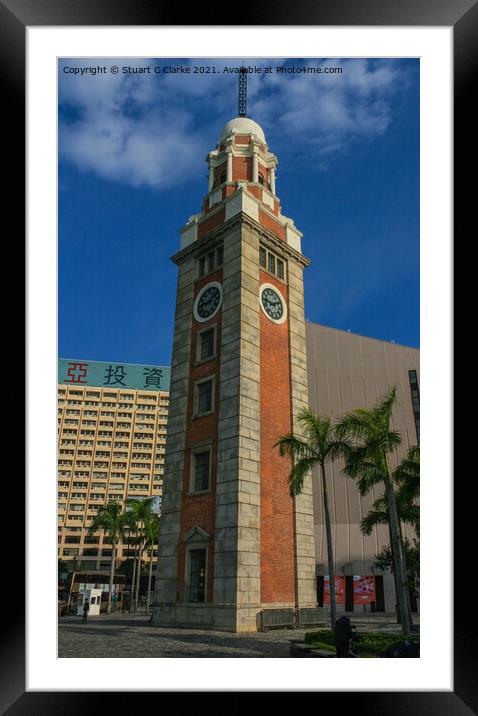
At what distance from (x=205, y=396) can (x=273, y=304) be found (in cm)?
609

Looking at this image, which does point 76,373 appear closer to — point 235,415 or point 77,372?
point 77,372

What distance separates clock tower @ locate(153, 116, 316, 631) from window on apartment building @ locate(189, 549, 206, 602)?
0.04 m

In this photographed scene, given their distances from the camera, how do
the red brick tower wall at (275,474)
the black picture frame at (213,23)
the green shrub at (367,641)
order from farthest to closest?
the red brick tower wall at (275,474) → the green shrub at (367,641) → the black picture frame at (213,23)

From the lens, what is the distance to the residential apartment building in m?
→ 106

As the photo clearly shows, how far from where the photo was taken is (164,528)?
2623cm

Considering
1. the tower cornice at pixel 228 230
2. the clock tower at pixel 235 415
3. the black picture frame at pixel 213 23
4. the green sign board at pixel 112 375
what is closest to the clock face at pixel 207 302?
the clock tower at pixel 235 415

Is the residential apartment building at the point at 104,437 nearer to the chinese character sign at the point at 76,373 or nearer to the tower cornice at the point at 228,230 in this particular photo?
the chinese character sign at the point at 76,373

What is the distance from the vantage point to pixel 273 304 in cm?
2955

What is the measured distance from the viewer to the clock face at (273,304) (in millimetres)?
28872

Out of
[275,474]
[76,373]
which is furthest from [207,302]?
[76,373]
